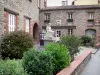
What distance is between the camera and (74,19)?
33219 mm

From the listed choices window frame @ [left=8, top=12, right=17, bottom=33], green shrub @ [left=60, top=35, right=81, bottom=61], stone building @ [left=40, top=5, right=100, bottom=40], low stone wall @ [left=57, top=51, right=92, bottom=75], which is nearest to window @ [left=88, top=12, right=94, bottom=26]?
stone building @ [left=40, top=5, right=100, bottom=40]

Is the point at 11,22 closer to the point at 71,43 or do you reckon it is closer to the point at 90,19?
the point at 71,43

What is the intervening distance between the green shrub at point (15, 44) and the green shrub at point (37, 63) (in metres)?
5.42

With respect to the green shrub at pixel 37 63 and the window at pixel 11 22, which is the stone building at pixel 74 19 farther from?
the green shrub at pixel 37 63

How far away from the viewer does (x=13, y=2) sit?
16.3m

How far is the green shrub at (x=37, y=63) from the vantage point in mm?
6293

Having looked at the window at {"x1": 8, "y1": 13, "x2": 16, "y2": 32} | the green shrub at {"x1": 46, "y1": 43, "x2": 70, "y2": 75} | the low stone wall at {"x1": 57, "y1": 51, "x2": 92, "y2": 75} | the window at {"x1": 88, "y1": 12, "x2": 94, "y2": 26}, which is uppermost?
the window at {"x1": 88, "y1": 12, "x2": 94, "y2": 26}

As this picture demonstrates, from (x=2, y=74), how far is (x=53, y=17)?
2992 centimetres

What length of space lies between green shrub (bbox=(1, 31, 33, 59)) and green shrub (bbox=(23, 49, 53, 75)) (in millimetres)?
5419

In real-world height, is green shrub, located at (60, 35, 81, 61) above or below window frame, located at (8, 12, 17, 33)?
below

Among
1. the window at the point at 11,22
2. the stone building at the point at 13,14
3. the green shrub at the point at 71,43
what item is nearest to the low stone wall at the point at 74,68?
the green shrub at the point at 71,43

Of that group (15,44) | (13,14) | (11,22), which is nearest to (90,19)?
(13,14)

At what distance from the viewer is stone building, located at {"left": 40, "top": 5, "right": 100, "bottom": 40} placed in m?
32.4

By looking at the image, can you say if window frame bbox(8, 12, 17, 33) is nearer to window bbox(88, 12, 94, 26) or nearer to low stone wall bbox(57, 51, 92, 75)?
low stone wall bbox(57, 51, 92, 75)
